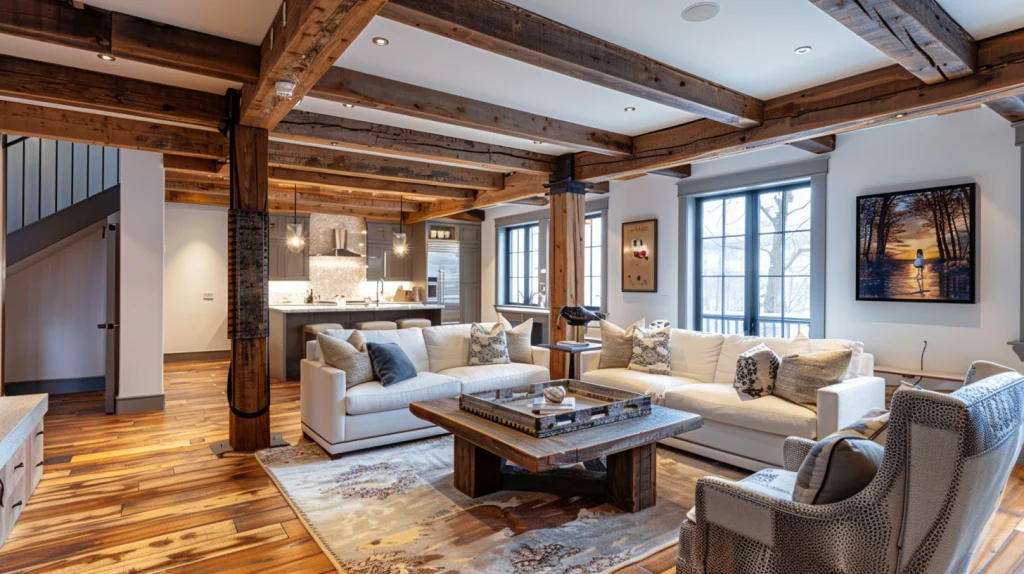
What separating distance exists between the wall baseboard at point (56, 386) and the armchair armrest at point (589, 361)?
5.66 meters

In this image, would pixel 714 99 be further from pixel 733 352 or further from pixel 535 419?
pixel 535 419

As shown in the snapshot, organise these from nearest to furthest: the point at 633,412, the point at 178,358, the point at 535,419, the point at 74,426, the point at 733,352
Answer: the point at 535,419 < the point at 633,412 < the point at 733,352 < the point at 74,426 < the point at 178,358

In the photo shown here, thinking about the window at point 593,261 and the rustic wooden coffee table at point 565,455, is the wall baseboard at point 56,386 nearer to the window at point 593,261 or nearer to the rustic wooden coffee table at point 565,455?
the rustic wooden coffee table at point 565,455

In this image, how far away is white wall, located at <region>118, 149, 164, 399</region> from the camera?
5.25 m

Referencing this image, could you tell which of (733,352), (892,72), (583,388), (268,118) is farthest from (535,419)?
(892,72)

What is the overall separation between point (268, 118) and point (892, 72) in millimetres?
4209

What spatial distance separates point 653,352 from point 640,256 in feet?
8.08

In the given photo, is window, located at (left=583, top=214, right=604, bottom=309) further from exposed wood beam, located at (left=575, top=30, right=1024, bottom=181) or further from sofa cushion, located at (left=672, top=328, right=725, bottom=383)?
sofa cushion, located at (left=672, top=328, right=725, bottom=383)

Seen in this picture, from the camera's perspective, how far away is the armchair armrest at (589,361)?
501 centimetres

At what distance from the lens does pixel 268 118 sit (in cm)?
386

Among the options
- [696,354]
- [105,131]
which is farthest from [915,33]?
[105,131]

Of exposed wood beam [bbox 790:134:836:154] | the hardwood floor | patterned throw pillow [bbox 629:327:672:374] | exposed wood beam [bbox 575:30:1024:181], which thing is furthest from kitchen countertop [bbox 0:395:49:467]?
exposed wood beam [bbox 790:134:836:154]

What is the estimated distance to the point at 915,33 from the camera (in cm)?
259

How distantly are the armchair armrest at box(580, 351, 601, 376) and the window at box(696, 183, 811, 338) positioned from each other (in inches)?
79.9
